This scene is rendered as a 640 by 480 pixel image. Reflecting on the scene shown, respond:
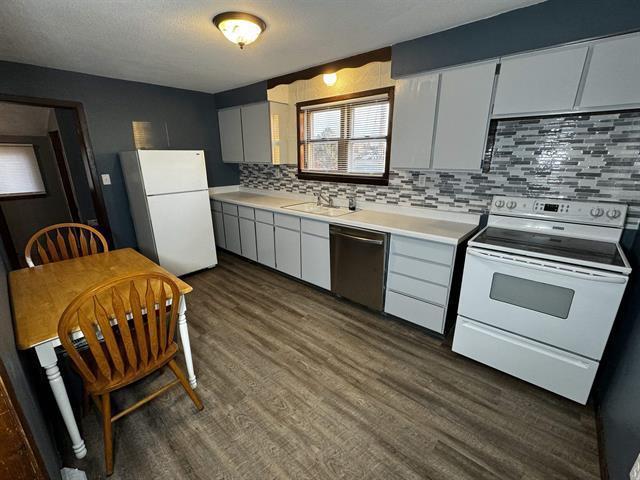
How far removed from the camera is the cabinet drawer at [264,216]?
332cm

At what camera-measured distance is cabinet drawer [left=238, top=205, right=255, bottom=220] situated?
356 cm

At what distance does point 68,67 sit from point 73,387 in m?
2.97

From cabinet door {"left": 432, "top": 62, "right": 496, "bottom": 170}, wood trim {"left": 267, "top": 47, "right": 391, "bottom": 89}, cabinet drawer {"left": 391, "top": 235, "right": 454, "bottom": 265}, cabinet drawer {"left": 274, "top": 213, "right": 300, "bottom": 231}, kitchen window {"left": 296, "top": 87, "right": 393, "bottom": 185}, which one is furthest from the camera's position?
cabinet drawer {"left": 274, "top": 213, "right": 300, "bottom": 231}

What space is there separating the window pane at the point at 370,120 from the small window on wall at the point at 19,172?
15.5 feet

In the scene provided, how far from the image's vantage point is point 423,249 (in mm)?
2217

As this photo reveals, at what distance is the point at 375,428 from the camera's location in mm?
1578

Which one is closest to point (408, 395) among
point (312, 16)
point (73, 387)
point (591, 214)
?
point (591, 214)

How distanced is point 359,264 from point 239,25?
2.02 m

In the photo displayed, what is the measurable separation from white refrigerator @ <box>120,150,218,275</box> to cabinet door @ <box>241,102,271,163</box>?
70 cm

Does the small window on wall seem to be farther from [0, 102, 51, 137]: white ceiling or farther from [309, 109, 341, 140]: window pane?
[309, 109, 341, 140]: window pane

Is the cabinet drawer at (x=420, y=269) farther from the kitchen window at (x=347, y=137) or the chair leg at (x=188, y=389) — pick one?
the chair leg at (x=188, y=389)

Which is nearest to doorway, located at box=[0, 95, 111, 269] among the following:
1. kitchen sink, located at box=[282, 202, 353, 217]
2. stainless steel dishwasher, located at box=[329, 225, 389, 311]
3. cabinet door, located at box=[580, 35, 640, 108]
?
kitchen sink, located at box=[282, 202, 353, 217]

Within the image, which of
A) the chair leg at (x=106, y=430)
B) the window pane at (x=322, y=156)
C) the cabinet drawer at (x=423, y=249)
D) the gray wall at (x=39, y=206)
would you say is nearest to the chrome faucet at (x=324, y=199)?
the window pane at (x=322, y=156)

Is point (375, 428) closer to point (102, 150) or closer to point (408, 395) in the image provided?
point (408, 395)
